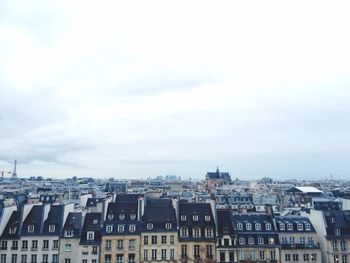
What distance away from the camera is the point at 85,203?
100438 millimetres

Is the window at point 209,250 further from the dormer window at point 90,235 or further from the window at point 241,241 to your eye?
the dormer window at point 90,235

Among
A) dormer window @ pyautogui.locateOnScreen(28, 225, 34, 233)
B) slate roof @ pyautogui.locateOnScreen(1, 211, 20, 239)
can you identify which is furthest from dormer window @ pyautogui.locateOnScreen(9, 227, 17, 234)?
dormer window @ pyautogui.locateOnScreen(28, 225, 34, 233)

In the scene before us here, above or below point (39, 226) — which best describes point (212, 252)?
below

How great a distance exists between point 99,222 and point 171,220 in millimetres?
12630

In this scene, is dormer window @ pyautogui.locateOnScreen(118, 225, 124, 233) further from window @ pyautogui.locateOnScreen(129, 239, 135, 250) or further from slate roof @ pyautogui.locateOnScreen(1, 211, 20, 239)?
slate roof @ pyautogui.locateOnScreen(1, 211, 20, 239)

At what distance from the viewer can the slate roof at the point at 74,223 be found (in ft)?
222

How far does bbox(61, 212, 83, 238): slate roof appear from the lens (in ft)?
222

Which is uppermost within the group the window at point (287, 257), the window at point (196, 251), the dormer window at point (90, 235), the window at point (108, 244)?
the dormer window at point (90, 235)

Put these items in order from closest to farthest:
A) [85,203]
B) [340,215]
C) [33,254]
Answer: [33,254], [340,215], [85,203]

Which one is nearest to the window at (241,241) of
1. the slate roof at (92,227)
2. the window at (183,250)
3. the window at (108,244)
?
the window at (183,250)

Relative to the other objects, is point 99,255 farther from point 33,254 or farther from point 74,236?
point 33,254

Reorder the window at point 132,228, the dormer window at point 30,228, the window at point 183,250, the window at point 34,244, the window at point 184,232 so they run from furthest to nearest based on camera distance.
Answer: the window at point 132,228, the window at point 184,232, the dormer window at point 30,228, the window at point 183,250, the window at point 34,244

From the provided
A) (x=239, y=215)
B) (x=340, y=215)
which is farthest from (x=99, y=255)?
(x=340, y=215)

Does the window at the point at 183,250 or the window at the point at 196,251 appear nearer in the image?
the window at the point at 196,251
